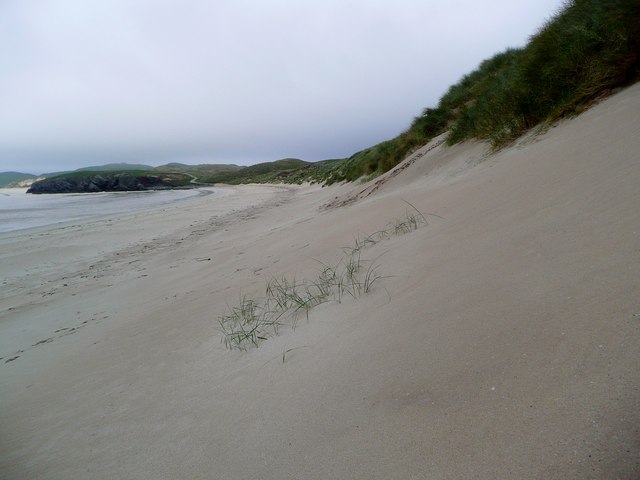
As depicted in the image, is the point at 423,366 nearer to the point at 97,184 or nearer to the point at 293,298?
the point at 293,298

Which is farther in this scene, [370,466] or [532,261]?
[532,261]

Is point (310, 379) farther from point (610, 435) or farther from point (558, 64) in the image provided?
point (558, 64)

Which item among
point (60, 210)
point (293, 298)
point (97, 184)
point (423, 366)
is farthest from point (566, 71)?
point (97, 184)

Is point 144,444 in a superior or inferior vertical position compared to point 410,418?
inferior

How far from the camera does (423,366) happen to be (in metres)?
1.29

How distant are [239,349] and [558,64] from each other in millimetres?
4814

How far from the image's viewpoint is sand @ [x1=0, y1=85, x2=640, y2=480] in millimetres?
938

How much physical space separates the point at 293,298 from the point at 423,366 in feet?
4.34

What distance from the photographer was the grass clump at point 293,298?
7.34 feet

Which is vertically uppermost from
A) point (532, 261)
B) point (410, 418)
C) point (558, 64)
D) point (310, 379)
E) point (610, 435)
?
point (558, 64)

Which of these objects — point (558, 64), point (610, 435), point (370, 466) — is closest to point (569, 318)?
point (610, 435)

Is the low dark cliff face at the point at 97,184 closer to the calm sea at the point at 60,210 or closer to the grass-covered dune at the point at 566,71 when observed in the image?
the calm sea at the point at 60,210

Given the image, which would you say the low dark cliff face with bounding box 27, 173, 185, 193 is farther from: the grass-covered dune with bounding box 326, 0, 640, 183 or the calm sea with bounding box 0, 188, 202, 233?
the grass-covered dune with bounding box 326, 0, 640, 183

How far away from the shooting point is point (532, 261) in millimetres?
1646
